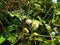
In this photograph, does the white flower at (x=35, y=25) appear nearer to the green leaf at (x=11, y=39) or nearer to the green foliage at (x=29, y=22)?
the green foliage at (x=29, y=22)

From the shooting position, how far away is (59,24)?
1.78 meters

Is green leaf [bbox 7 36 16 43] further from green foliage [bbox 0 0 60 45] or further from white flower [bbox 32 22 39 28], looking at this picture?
white flower [bbox 32 22 39 28]

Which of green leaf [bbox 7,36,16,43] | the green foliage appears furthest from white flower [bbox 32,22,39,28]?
green leaf [bbox 7,36,16,43]

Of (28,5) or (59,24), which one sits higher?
(28,5)

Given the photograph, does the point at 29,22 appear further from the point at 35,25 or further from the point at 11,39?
the point at 11,39

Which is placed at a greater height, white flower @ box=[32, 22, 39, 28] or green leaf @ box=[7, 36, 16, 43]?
white flower @ box=[32, 22, 39, 28]

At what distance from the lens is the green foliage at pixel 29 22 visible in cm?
166

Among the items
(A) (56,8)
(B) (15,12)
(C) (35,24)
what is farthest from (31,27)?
(A) (56,8)

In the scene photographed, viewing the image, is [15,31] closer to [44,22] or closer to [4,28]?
[4,28]

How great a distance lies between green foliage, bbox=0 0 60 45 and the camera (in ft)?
5.43

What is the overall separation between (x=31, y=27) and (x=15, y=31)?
0.40 ft

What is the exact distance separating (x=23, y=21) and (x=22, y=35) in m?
0.11

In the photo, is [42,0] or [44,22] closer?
[44,22]

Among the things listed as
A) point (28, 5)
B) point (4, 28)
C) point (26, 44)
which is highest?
point (28, 5)
